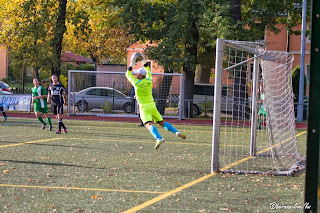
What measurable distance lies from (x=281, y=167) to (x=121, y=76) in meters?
18.4

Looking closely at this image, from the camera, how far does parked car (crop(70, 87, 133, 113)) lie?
2764 cm

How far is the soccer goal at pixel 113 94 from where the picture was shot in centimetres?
2717

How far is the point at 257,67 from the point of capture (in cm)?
1250

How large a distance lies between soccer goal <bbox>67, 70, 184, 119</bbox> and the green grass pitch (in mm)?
12636

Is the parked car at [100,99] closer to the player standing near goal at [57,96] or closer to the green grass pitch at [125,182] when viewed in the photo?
the player standing near goal at [57,96]

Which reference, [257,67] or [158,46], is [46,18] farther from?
[257,67]

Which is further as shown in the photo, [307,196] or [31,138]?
[31,138]

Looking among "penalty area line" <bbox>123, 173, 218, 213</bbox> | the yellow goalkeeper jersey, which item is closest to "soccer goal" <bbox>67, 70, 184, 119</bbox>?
the yellow goalkeeper jersey

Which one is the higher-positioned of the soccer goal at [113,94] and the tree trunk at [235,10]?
the tree trunk at [235,10]

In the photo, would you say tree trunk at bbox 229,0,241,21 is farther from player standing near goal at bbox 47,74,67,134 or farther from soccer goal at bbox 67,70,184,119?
player standing near goal at bbox 47,74,67,134

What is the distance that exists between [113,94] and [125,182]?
19.6 m

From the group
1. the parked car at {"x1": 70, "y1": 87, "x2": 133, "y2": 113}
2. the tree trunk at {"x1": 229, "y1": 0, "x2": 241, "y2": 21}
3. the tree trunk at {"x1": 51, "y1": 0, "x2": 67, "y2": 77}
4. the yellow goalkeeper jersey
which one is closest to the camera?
the yellow goalkeeper jersey

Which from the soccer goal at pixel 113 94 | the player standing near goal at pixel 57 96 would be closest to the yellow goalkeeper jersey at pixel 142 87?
the player standing near goal at pixel 57 96

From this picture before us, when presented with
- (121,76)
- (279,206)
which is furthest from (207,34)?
(279,206)
